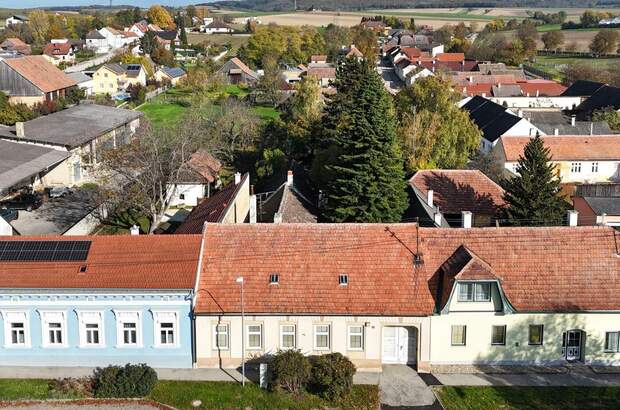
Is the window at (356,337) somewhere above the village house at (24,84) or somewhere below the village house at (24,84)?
below

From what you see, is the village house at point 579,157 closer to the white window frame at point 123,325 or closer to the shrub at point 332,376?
the shrub at point 332,376

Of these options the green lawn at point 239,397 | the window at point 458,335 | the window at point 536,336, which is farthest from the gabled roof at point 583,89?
the green lawn at point 239,397

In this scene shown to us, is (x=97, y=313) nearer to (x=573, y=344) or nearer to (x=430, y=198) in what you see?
(x=573, y=344)

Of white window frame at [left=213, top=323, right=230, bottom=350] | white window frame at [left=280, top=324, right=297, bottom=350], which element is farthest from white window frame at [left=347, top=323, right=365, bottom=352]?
white window frame at [left=213, top=323, right=230, bottom=350]

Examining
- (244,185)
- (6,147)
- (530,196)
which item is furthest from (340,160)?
(6,147)

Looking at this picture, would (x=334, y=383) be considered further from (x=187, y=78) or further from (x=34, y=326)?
(x=187, y=78)

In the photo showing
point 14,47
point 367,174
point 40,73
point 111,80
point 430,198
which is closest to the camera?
point 367,174

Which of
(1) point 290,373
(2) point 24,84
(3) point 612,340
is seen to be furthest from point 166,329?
(2) point 24,84
